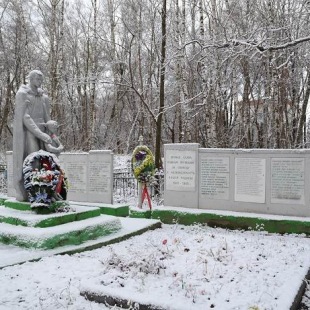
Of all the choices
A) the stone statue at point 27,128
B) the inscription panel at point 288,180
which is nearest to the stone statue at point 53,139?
the stone statue at point 27,128

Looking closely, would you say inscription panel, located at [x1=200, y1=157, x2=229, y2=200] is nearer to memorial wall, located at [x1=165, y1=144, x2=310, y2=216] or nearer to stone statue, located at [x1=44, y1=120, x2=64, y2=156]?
memorial wall, located at [x1=165, y1=144, x2=310, y2=216]

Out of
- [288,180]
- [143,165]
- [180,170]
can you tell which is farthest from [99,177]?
[288,180]

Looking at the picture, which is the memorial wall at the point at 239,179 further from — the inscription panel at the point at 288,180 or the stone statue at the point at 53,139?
the stone statue at the point at 53,139

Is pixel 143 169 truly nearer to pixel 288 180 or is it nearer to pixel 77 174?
pixel 77 174

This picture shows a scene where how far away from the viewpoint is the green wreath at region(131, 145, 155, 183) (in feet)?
32.4

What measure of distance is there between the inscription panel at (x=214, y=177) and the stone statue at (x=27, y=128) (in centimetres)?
384

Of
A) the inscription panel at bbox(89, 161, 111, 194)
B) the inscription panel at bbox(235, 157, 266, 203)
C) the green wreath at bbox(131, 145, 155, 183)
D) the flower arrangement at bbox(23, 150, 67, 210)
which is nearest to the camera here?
the flower arrangement at bbox(23, 150, 67, 210)

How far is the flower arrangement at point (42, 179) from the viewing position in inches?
274

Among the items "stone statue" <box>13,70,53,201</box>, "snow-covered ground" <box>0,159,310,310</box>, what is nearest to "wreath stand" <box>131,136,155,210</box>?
"stone statue" <box>13,70,53,201</box>

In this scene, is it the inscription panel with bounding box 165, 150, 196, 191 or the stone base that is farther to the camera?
the inscription panel with bounding box 165, 150, 196, 191

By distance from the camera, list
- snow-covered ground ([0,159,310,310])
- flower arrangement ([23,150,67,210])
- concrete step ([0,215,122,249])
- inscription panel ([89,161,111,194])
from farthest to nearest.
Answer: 1. inscription panel ([89,161,111,194])
2. flower arrangement ([23,150,67,210])
3. concrete step ([0,215,122,249])
4. snow-covered ground ([0,159,310,310])

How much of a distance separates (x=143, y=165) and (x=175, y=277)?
18.0ft

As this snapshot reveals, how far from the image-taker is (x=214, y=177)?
30.2 feet

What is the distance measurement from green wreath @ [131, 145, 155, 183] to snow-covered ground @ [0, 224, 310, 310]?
362cm
